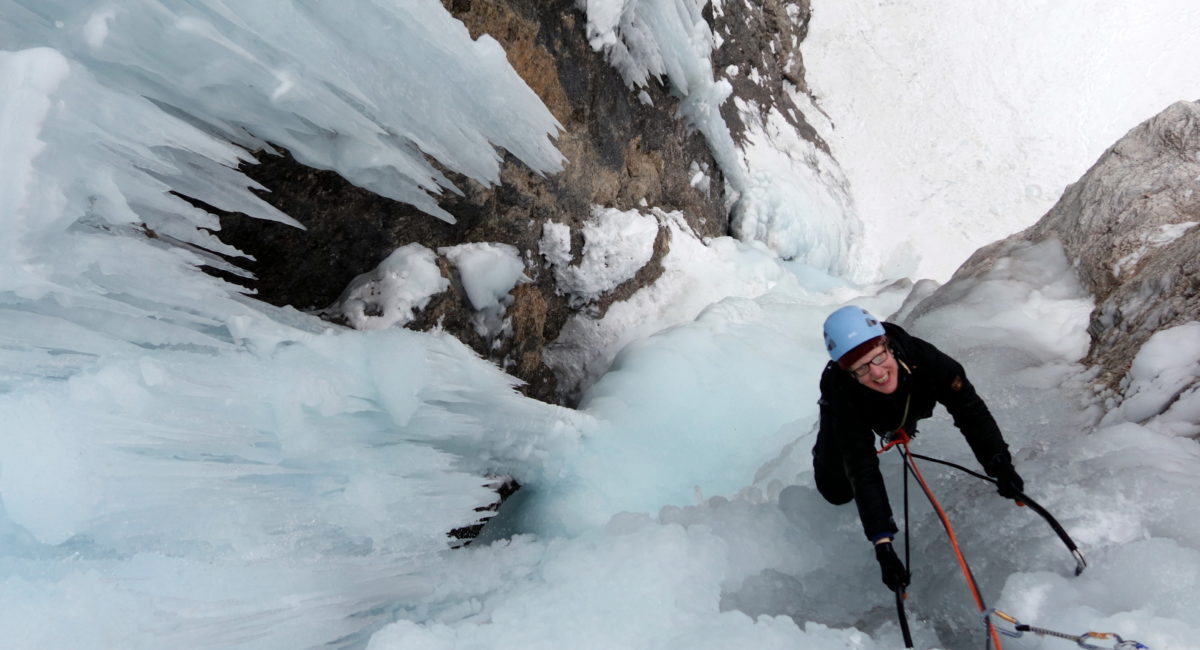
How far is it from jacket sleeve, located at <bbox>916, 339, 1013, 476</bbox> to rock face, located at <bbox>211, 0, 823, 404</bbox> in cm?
291

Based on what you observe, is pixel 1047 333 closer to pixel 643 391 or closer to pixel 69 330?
pixel 643 391

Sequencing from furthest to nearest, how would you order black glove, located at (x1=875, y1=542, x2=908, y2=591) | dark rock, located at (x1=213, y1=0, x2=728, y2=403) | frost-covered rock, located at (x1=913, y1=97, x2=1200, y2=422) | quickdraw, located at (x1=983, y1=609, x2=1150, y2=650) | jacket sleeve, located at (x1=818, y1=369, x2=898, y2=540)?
dark rock, located at (x1=213, y1=0, x2=728, y2=403)
frost-covered rock, located at (x1=913, y1=97, x2=1200, y2=422)
jacket sleeve, located at (x1=818, y1=369, x2=898, y2=540)
black glove, located at (x1=875, y1=542, x2=908, y2=591)
quickdraw, located at (x1=983, y1=609, x2=1150, y2=650)

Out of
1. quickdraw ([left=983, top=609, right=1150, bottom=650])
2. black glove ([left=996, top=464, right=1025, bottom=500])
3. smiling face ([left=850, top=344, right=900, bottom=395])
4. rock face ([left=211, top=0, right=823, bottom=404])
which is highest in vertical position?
rock face ([left=211, top=0, right=823, bottom=404])

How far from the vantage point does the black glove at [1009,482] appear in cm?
249

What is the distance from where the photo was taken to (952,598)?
254 cm

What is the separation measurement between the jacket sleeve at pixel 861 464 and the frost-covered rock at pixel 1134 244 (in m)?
1.23

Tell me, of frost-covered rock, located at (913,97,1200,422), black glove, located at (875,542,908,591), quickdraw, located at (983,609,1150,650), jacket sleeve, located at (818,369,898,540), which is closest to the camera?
quickdraw, located at (983,609,1150,650)

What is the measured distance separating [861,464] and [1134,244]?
270 centimetres

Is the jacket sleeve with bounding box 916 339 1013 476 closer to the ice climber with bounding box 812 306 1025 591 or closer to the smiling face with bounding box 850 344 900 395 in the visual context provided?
the ice climber with bounding box 812 306 1025 591

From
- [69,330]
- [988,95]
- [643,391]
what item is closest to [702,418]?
[643,391]

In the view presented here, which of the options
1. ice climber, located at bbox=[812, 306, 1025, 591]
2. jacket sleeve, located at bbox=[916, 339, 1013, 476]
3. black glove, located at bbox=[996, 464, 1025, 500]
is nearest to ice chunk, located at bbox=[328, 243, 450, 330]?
ice climber, located at bbox=[812, 306, 1025, 591]

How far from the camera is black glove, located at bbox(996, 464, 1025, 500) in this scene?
8.17ft

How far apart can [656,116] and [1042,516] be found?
5.49 metres

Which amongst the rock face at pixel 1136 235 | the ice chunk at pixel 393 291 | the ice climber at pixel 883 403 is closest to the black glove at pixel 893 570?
the ice climber at pixel 883 403
